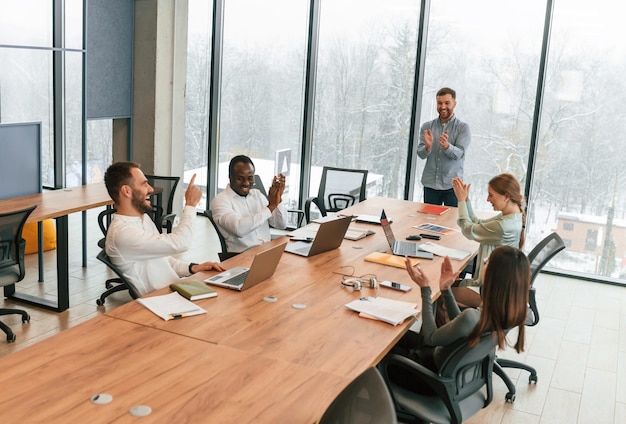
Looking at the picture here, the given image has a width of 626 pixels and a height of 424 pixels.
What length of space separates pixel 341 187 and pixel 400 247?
226 cm

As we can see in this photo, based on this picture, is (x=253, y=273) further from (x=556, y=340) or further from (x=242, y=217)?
(x=556, y=340)

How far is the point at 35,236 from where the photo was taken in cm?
709

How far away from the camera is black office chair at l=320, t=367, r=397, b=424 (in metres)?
2.13

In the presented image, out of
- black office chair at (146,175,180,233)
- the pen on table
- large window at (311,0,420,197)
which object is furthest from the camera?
large window at (311,0,420,197)

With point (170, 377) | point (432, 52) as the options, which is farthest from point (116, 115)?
point (170, 377)

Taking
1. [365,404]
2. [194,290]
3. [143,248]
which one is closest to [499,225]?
[194,290]

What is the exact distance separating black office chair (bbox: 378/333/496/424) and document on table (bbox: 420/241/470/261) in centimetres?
152

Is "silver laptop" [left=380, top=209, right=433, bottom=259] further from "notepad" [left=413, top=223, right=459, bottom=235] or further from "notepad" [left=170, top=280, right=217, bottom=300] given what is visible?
"notepad" [left=170, top=280, right=217, bottom=300]

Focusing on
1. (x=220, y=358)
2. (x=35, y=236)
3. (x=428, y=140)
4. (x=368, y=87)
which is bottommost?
(x=35, y=236)

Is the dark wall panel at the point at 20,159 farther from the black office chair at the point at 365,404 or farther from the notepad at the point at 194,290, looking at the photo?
the black office chair at the point at 365,404

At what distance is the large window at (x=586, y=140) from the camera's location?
22.9 ft

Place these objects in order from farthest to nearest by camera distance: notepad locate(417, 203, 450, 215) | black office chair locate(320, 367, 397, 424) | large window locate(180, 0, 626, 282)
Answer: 1. large window locate(180, 0, 626, 282)
2. notepad locate(417, 203, 450, 215)
3. black office chair locate(320, 367, 397, 424)

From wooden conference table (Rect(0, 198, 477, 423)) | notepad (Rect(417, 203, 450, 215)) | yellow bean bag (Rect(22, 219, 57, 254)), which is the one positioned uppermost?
notepad (Rect(417, 203, 450, 215))

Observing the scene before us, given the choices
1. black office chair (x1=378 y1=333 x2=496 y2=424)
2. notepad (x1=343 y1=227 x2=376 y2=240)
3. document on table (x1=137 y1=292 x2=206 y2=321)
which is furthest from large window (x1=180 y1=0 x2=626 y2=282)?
document on table (x1=137 y1=292 x2=206 y2=321)
